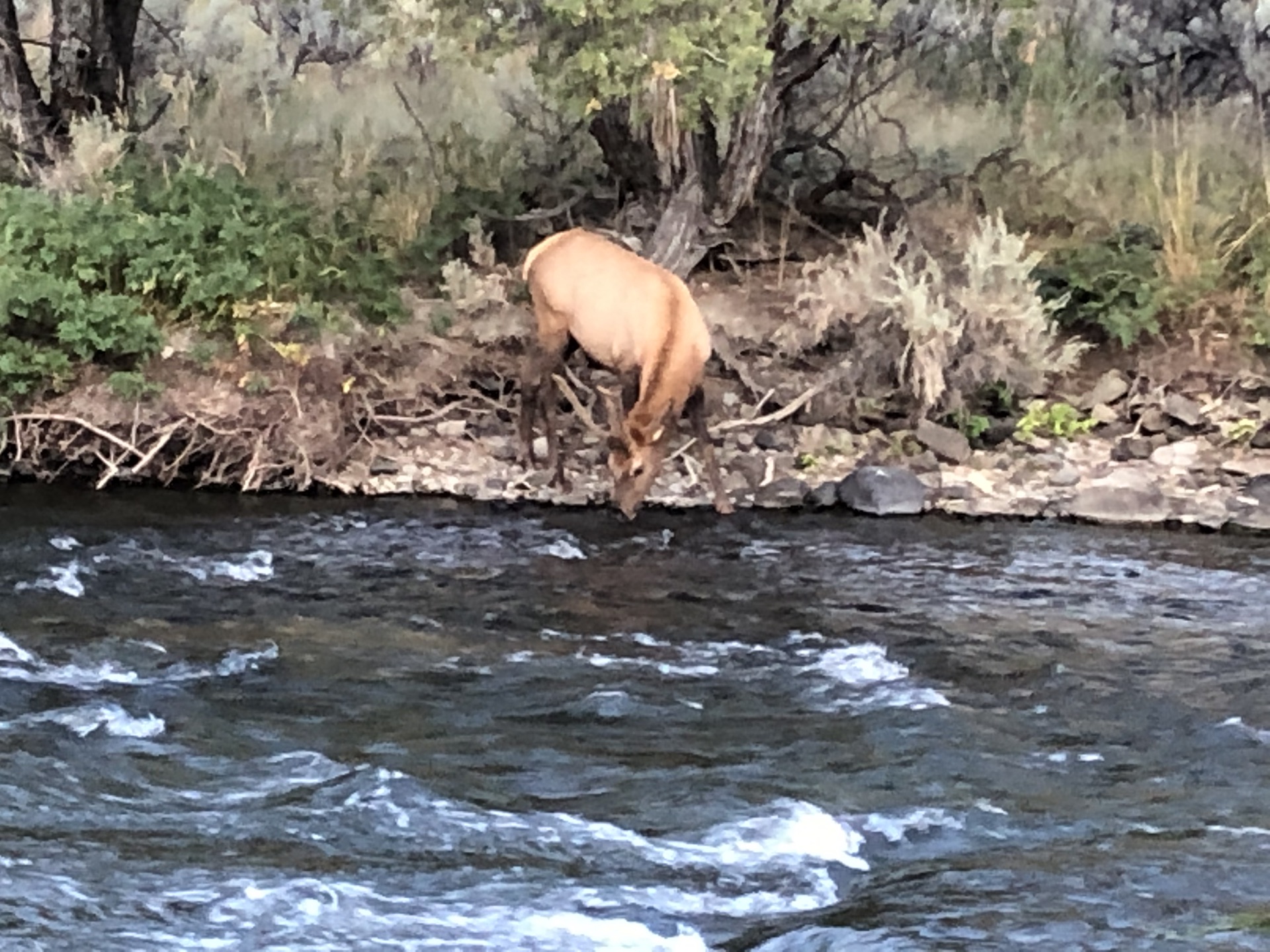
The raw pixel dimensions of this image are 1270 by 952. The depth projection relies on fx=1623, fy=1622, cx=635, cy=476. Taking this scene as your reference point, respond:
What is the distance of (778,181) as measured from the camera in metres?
11.6

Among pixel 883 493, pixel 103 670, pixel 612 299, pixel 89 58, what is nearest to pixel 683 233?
pixel 612 299

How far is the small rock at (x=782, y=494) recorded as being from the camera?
8.95m

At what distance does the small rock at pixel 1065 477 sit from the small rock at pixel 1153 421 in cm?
64

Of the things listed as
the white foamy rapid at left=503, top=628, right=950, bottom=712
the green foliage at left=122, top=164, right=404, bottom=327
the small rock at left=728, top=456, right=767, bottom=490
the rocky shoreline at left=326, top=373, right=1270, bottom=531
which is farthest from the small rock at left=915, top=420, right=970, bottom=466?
the green foliage at left=122, top=164, right=404, bottom=327

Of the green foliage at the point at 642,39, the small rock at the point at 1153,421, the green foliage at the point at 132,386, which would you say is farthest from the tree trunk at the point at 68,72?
the small rock at the point at 1153,421

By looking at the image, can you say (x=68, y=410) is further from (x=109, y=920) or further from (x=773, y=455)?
(x=109, y=920)

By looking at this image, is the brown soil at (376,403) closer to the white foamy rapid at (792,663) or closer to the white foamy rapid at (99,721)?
the white foamy rapid at (792,663)

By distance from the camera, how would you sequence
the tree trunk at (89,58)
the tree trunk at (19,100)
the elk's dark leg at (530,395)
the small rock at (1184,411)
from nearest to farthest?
the elk's dark leg at (530,395) → the small rock at (1184,411) → the tree trunk at (19,100) → the tree trunk at (89,58)

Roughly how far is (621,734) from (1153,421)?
5133mm

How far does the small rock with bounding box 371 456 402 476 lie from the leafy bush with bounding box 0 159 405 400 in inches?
36.7

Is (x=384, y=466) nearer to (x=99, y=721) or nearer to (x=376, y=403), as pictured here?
(x=376, y=403)

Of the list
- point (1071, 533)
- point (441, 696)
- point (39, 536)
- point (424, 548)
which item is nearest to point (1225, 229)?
point (1071, 533)

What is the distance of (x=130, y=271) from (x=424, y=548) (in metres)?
2.66

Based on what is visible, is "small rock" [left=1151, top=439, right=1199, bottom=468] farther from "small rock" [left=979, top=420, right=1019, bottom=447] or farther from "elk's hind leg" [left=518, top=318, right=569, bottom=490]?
"elk's hind leg" [left=518, top=318, right=569, bottom=490]
